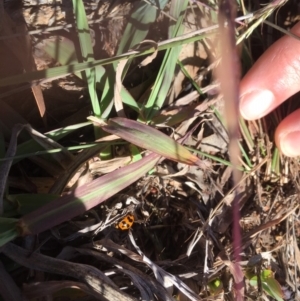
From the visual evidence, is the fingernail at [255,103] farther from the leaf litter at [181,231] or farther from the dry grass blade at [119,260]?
the dry grass blade at [119,260]

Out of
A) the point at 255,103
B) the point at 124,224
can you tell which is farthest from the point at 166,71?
the point at 124,224

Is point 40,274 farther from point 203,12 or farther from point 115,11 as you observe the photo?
point 203,12

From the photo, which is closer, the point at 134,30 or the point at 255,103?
the point at 134,30

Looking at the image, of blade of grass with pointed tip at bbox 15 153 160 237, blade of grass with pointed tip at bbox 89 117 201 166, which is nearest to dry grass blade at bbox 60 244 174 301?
blade of grass with pointed tip at bbox 15 153 160 237

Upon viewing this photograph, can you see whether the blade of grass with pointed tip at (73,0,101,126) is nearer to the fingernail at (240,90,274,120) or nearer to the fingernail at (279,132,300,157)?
the fingernail at (240,90,274,120)

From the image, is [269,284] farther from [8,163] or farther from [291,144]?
[8,163]

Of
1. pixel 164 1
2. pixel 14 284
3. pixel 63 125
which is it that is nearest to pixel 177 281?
pixel 14 284
